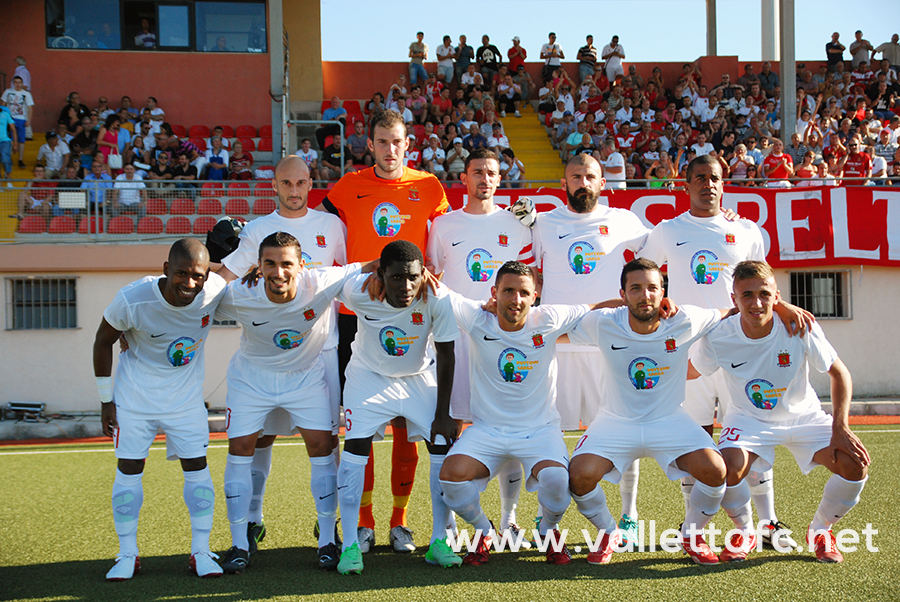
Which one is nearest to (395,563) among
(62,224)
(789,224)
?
(62,224)

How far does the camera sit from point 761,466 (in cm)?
439

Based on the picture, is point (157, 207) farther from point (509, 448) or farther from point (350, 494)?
point (509, 448)

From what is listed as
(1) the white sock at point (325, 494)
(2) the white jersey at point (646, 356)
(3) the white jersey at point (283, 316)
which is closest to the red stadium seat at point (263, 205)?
(3) the white jersey at point (283, 316)

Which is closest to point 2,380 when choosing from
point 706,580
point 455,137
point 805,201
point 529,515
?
point 455,137

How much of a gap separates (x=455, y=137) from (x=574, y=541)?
10.8m

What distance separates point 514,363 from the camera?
14.5ft

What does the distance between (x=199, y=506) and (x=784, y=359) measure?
3.49m

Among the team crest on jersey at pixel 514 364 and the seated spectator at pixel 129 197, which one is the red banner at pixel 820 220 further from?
the team crest on jersey at pixel 514 364

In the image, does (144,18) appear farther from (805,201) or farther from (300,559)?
(300,559)

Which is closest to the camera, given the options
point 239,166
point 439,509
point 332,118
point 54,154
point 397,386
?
point 439,509

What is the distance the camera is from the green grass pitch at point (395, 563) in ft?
12.6

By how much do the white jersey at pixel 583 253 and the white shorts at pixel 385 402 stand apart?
3.82 feet

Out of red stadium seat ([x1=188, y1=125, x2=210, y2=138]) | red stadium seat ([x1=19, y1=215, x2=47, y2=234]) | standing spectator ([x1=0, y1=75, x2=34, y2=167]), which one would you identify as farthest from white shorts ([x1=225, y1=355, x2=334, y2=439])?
red stadium seat ([x1=188, y1=125, x2=210, y2=138])

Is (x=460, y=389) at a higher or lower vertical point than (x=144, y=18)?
lower
